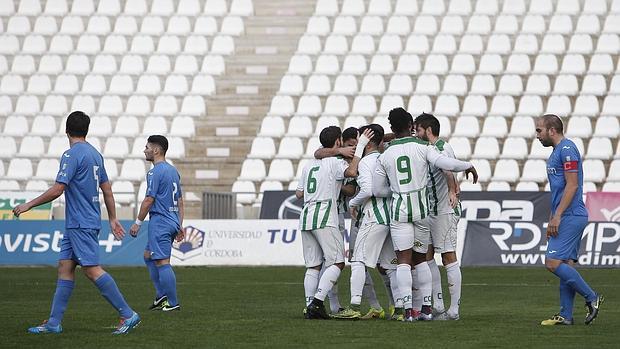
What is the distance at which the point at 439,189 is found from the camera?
12.3 m

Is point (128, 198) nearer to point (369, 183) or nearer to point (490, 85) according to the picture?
point (490, 85)

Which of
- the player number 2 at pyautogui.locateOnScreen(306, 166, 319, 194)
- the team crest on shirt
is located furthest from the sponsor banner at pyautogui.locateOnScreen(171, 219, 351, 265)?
the player number 2 at pyautogui.locateOnScreen(306, 166, 319, 194)

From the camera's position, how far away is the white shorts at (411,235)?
1186 centimetres

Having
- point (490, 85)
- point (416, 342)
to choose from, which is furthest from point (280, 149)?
point (416, 342)

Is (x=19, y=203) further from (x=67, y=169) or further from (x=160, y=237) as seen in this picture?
(x=67, y=169)

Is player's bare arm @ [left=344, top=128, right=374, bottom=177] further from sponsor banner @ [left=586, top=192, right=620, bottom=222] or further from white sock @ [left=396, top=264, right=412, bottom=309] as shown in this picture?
sponsor banner @ [left=586, top=192, right=620, bottom=222]

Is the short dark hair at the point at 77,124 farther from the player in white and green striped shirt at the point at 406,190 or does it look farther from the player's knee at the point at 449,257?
the player's knee at the point at 449,257

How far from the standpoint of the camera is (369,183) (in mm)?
12250

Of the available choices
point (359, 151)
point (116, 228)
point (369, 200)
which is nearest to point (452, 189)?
point (369, 200)

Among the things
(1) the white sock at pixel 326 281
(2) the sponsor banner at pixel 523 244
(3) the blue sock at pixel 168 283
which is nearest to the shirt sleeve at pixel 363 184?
(1) the white sock at pixel 326 281

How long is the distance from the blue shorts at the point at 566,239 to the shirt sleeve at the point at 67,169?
14.7 ft

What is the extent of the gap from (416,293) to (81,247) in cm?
348

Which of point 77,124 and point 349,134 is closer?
point 77,124

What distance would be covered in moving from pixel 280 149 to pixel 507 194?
22.5ft
